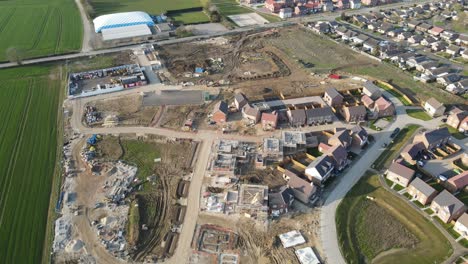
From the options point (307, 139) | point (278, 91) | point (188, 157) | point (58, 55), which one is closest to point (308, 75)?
point (278, 91)

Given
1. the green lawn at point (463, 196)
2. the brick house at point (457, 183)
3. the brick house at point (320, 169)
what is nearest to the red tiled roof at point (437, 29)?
the brick house at point (457, 183)

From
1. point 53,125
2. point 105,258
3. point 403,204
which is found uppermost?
point 53,125

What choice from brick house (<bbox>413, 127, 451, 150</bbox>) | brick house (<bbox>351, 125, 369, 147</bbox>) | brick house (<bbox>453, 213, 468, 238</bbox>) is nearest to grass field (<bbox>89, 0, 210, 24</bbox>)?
brick house (<bbox>351, 125, 369, 147</bbox>)

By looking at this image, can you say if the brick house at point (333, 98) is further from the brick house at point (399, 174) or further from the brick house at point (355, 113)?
the brick house at point (399, 174)

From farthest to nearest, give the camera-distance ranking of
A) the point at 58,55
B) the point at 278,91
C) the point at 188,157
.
A: the point at 58,55
the point at 278,91
the point at 188,157

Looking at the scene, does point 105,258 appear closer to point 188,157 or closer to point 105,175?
point 105,175

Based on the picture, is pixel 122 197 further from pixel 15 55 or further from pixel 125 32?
pixel 125 32
